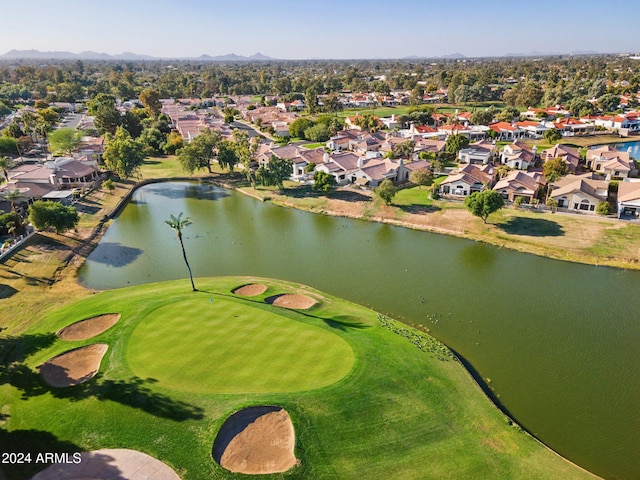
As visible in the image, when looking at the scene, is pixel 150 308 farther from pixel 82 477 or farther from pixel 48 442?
pixel 82 477

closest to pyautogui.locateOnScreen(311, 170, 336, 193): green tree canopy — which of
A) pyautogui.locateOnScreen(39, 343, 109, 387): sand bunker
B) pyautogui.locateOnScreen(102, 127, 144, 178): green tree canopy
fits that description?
pyautogui.locateOnScreen(102, 127, 144, 178): green tree canopy

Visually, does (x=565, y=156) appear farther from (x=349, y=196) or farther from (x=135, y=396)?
(x=135, y=396)

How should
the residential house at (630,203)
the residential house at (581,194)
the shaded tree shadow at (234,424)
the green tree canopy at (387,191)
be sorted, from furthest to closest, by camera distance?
the green tree canopy at (387,191) → the residential house at (581,194) → the residential house at (630,203) → the shaded tree shadow at (234,424)

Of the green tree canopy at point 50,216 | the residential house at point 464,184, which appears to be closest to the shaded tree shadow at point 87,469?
the green tree canopy at point 50,216

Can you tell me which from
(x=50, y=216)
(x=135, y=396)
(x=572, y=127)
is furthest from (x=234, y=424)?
(x=572, y=127)

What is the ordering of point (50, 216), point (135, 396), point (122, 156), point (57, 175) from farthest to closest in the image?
point (122, 156)
point (57, 175)
point (50, 216)
point (135, 396)

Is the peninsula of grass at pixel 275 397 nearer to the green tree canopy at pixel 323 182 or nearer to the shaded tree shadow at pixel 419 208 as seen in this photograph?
the shaded tree shadow at pixel 419 208
